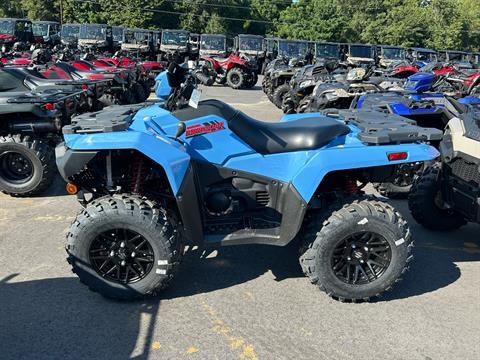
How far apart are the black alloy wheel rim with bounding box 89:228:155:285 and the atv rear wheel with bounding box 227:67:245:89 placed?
16.3 metres

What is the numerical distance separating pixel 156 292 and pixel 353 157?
5.67 feet

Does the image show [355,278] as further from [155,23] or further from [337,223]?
[155,23]

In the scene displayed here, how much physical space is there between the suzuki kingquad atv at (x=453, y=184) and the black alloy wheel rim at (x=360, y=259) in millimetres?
1078

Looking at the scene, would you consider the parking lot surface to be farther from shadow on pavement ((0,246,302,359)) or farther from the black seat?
the black seat

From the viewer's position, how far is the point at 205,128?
3.42 meters

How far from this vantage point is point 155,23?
4691cm

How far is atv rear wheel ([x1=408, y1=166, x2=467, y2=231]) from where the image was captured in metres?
4.82

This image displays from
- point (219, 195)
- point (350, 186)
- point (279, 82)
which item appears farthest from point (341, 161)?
point (279, 82)

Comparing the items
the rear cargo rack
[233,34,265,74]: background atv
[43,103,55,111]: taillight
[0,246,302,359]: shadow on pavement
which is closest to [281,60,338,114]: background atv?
[43,103,55,111]: taillight

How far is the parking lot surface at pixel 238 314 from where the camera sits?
9.86 feet

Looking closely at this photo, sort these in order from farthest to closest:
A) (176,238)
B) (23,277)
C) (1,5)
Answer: (1,5)
(23,277)
(176,238)

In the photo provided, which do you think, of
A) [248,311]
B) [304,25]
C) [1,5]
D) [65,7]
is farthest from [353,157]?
[1,5]

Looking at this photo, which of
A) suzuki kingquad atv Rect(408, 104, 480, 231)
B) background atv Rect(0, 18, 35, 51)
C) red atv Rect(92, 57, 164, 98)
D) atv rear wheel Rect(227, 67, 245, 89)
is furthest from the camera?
background atv Rect(0, 18, 35, 51)

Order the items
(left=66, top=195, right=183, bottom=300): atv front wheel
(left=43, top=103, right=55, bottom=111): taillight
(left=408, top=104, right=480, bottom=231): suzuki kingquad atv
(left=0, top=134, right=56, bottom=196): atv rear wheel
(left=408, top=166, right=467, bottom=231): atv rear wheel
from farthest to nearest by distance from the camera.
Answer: (left=43, top=103, right=55, bottom=111): taillight < (left=0, top=134, right=56, bottom=196): atv rear wheel < (left=408, top=166, right=467, bottom=231): atv rear wheel < (left=408, top=104, right=480, bottom=231): suzuki kingquad atv < (left=66, top=195, right=183, bottom=300): atv front wheel
